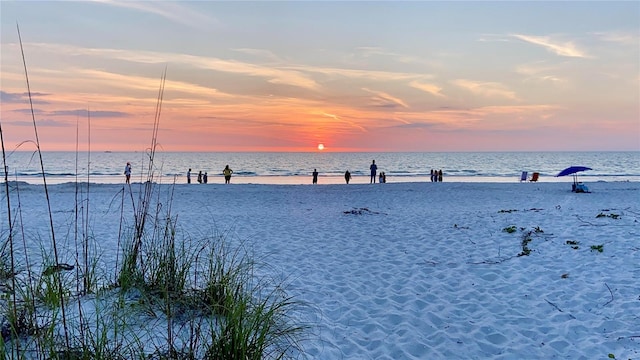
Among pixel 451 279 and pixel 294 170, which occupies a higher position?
pixel 294 170

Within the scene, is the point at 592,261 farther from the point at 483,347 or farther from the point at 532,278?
the point at 483,347

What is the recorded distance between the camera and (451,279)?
637cm

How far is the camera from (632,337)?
14.3ft

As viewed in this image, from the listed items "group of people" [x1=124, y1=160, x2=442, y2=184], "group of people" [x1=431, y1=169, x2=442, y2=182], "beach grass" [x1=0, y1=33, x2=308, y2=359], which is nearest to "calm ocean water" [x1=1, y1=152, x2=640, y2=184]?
"beach grass" [x1=0, y1=33, x2=308, y2=359]

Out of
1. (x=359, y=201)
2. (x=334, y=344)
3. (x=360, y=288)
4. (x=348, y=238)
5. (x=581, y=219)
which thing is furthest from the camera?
(x=359, y=201)

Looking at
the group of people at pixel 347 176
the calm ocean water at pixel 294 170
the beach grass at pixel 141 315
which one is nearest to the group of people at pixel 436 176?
the group of people at pixel 347 176

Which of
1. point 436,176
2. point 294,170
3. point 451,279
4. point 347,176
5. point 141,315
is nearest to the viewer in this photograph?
point 141,315

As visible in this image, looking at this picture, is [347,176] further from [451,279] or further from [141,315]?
[141,315]

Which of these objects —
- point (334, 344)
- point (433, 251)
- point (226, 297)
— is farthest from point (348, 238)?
point (226, 297)

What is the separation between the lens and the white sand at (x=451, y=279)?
4.38 meters

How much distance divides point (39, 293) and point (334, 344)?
2650mm

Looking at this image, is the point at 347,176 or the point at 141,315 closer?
the point at 141,315

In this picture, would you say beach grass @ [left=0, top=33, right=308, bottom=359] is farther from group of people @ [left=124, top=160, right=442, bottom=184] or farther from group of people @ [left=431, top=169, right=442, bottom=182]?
group of people @ [left=431, top=169, right=442, bottom=182]

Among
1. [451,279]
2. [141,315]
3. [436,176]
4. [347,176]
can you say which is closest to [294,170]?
[347,176]
